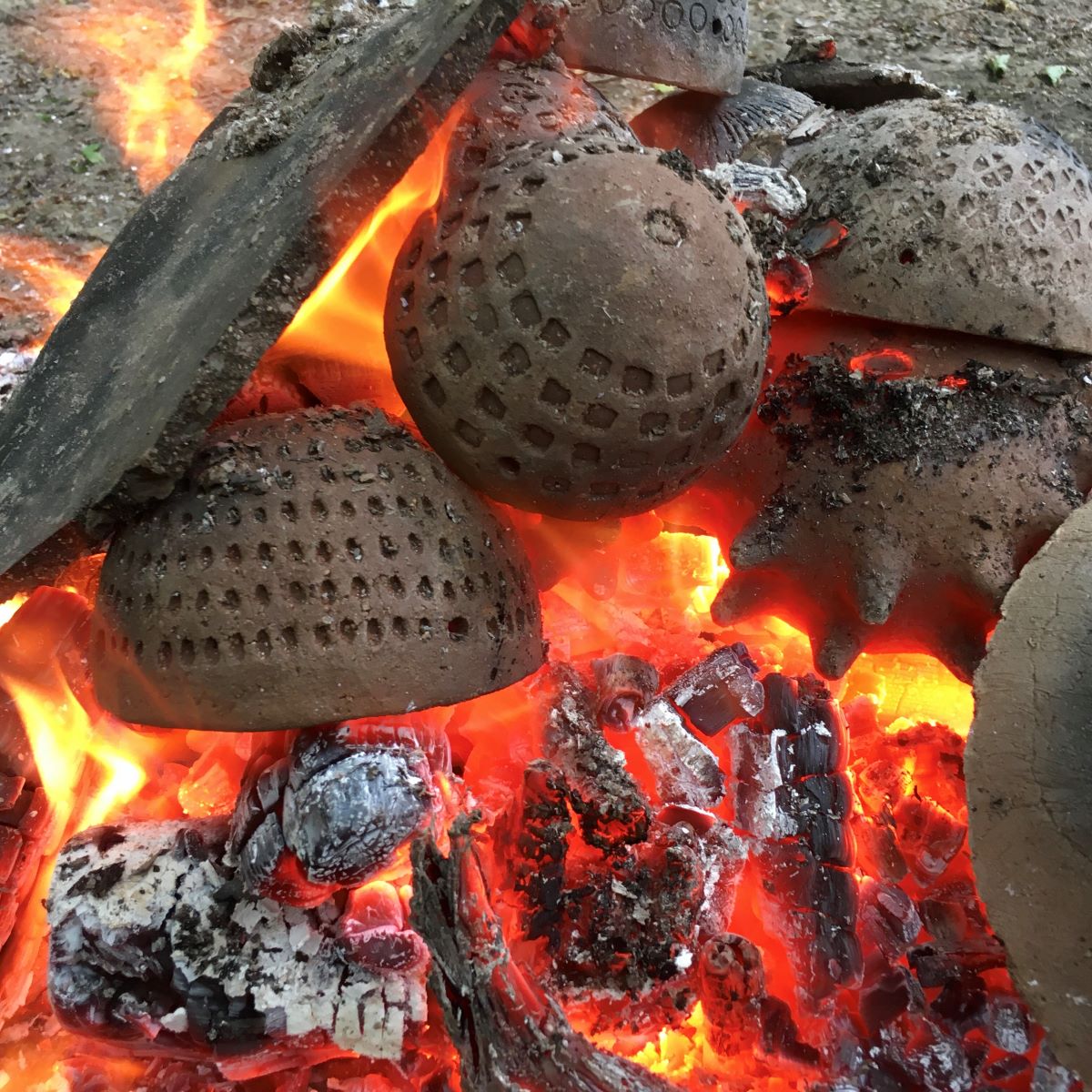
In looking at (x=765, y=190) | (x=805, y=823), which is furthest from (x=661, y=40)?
(x=805, y=823)

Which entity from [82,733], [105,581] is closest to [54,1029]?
[82,733]

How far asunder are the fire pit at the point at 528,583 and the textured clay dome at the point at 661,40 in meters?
0.01

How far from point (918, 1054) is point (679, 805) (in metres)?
0.71

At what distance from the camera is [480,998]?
1468 mm

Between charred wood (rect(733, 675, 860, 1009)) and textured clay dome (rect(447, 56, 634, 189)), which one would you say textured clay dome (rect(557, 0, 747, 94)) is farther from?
charred wood (rect(733, 675, 860, 1009))

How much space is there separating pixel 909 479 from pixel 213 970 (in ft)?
5.89

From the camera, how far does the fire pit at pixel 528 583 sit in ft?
4.73

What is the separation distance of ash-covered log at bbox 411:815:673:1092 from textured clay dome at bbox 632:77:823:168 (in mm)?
2557

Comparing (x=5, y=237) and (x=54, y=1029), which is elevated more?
(x=5, y=237)

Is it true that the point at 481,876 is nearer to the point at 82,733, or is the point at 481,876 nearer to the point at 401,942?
the point at 401,942

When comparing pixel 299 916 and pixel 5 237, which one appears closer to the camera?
pixel 299 916

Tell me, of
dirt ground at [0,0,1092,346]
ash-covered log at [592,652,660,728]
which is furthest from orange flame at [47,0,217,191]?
ash-covered log at [592,652,660,728]

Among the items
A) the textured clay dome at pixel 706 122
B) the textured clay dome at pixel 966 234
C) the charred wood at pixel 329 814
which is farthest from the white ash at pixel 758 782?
the textured clay dome at pixel 706 122

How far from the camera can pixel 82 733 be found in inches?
85.3
